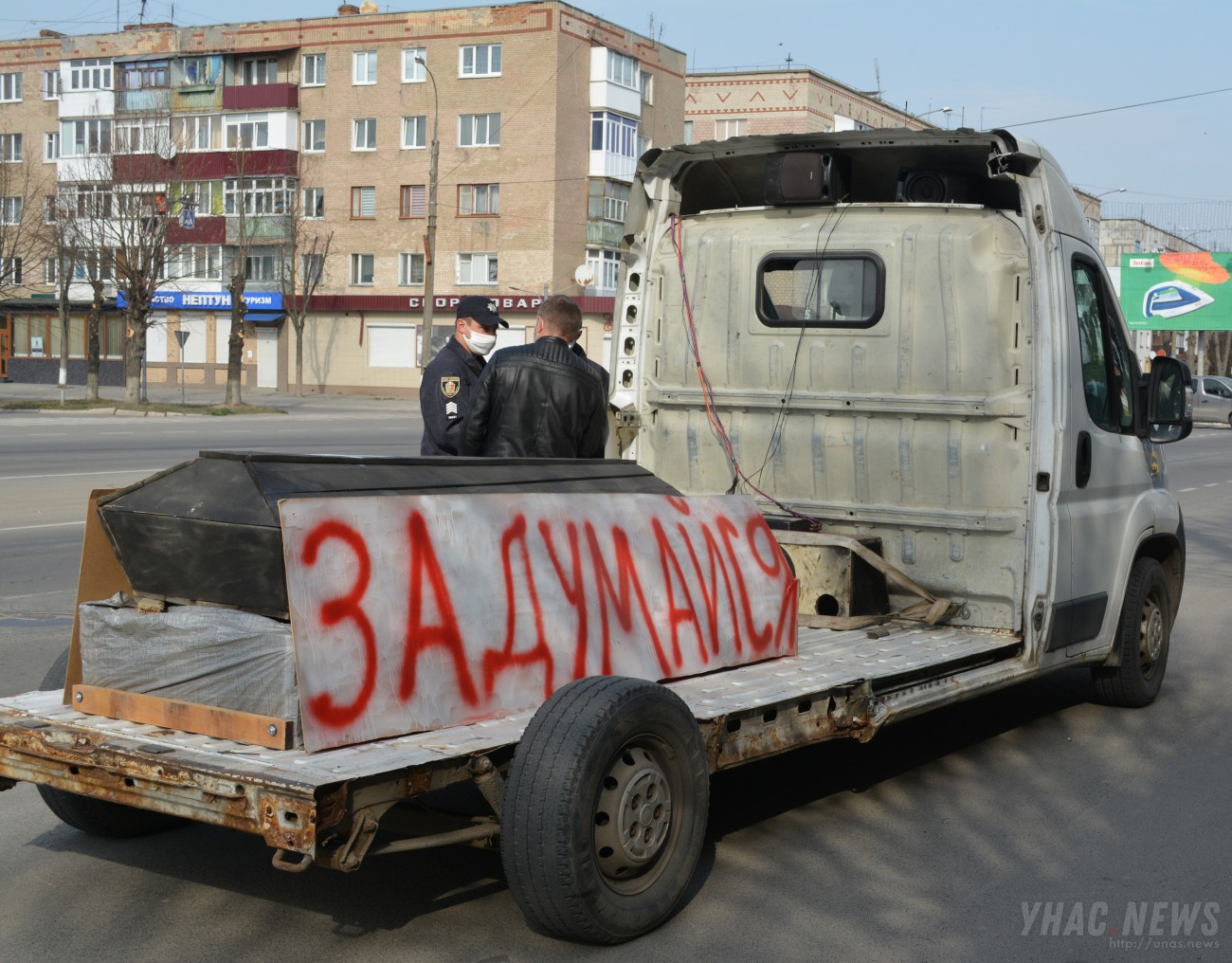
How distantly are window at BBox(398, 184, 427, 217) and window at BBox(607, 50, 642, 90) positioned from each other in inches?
367

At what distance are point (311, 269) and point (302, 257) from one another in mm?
611

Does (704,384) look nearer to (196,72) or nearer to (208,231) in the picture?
(208,231)

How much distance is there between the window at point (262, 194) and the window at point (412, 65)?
693 centimetres

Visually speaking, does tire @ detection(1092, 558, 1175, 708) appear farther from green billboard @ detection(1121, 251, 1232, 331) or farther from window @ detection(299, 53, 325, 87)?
window @ detection(299, 53, 325, 87)

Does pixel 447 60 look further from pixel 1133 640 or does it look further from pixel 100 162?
pixel 1133 640

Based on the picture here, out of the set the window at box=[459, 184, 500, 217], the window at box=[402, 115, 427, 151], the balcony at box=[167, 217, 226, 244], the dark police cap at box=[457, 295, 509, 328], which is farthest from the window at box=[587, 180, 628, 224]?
the dark police cap at box=[457, 295, 509, 328]

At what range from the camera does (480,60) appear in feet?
200

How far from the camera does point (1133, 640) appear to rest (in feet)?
23.2

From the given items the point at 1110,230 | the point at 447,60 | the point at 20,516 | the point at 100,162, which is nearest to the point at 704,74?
the point at 447,60

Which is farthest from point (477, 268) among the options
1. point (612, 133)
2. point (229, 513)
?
point (229, 513)

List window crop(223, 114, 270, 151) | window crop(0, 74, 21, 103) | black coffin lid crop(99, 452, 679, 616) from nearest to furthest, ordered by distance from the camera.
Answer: black coffin lid crop(99, 452, 679, 616) → window crop(223, 114, 270, 151) → window crop(0, 74, 21, 103)

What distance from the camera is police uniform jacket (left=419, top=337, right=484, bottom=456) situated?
6852 millimetres

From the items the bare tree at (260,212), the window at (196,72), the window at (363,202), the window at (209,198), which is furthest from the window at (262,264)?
the window at (196,72)

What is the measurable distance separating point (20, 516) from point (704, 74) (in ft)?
235
